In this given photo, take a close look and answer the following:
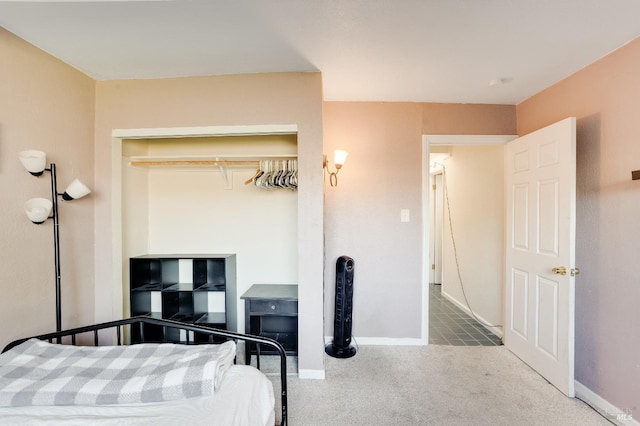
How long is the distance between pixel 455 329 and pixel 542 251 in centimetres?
139

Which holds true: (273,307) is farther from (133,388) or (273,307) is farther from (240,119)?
(240,119)

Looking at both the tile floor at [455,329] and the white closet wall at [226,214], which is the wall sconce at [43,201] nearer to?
the white closet wall at [226,214]

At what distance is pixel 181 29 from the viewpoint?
162 centimetres

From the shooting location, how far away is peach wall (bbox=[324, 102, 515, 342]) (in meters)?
2.72

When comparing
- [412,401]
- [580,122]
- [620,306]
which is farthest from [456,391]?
[580,122]

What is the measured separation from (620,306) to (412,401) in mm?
1498

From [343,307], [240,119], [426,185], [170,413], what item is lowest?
[343,307]

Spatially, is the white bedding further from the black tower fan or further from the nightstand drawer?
the black tower fan

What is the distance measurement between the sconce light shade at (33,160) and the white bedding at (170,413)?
4.27ft

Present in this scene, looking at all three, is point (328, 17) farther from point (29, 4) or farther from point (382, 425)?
point (382, 425)

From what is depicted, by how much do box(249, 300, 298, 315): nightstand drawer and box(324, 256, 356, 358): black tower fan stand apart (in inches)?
18.2

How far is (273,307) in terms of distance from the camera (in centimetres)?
229

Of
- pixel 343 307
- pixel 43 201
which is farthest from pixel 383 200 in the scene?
pixel 43 201

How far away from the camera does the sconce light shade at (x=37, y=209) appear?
1.63 meters
